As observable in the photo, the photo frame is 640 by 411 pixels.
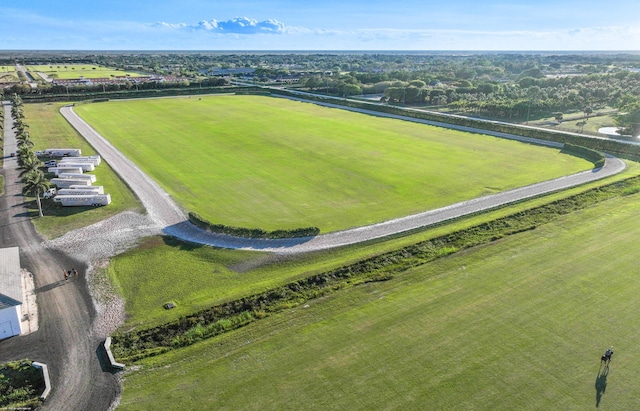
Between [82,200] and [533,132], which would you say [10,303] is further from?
[533,132]

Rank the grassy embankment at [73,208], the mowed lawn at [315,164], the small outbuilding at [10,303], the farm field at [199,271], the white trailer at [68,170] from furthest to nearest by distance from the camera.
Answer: the white trailer at [68,170] → the mowed lawn at [315,164] → the grassy embankment at [73,208] → the farm field at [199,271] → the small outbuilding at [10,303]

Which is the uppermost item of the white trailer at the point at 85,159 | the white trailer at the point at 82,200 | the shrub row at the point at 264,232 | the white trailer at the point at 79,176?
the white trailer at the point at 85,159

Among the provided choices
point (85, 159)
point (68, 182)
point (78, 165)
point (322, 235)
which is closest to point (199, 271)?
point (322, 235)

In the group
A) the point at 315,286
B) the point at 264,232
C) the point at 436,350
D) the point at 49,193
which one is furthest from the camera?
the point at 49,193

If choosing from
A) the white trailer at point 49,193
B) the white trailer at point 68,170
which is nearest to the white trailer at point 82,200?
the white trailer at point 49,193

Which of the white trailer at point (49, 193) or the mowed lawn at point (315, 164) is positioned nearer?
the mowed lawn at point (315, 164)

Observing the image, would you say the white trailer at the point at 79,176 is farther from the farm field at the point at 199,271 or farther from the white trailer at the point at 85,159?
the farm field at the point at 199,271

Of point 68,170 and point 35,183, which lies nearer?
point 35,183
